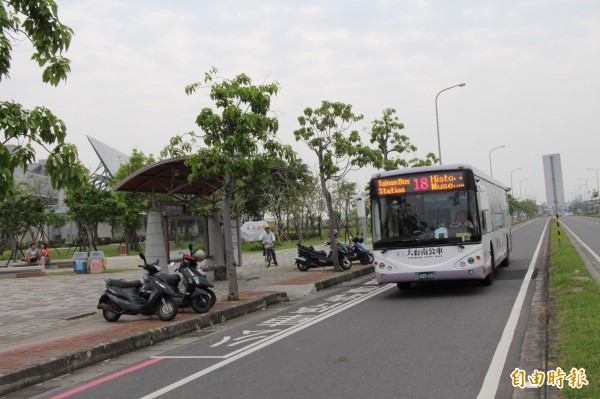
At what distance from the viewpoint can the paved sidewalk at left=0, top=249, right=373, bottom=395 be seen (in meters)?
7.34

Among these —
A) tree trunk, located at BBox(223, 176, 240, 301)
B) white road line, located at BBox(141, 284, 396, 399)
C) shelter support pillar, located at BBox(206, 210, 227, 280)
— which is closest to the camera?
white road line, located at BBox(141, 284, 396, 399)

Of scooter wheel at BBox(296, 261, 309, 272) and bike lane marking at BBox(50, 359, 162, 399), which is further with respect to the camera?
scooter wheel at BBox(296, 261, 309, 272)

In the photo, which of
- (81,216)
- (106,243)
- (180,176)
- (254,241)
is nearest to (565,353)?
(180,176)

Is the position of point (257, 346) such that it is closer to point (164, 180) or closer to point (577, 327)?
point (577, 327)

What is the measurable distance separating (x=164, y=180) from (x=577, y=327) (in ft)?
41.3

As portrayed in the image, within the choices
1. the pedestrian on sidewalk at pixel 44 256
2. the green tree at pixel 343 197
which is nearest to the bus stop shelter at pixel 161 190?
the pedestrian on sidewalk at pixel 44 256

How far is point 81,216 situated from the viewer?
1629 inches

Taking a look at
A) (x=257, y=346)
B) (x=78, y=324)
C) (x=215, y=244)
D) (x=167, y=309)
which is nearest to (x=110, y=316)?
(x=78, y=324)

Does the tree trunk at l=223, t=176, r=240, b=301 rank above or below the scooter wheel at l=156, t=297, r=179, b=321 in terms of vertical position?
above

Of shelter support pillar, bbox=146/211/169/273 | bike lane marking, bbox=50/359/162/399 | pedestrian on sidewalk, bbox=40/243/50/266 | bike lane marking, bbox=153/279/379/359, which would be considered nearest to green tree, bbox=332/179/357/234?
pedestrian on sidewalk, bbox=40/243/50/266

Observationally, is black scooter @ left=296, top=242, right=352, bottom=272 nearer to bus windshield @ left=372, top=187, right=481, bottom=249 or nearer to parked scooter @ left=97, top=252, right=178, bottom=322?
bus windshield @ left=372, top=187, right=481, bottom=249

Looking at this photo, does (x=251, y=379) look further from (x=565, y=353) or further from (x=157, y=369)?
(x=565, y=353)

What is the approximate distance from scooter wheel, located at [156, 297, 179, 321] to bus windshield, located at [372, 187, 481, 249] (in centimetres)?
475

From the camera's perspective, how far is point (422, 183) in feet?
40.9
